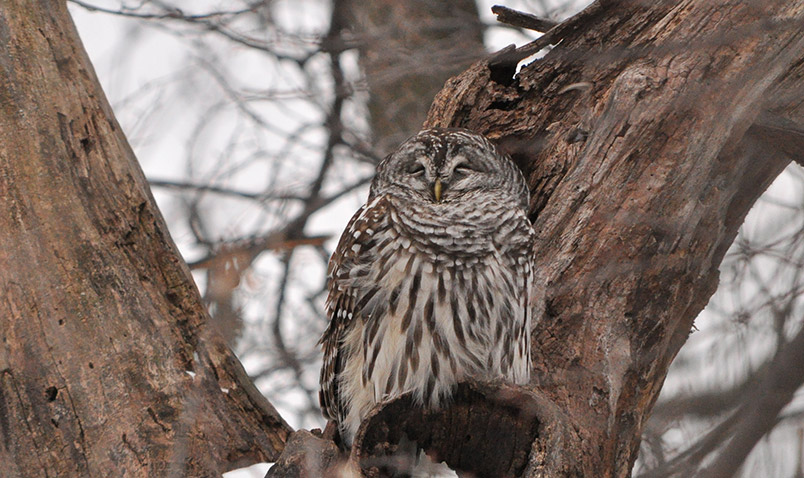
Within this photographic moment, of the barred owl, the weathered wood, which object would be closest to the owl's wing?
the barred owl

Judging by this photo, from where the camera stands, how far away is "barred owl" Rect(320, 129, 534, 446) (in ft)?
13.4

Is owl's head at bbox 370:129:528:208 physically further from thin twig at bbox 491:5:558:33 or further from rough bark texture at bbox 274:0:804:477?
thin twig at bbox 491:5:558:33

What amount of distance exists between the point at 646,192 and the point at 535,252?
59 cm

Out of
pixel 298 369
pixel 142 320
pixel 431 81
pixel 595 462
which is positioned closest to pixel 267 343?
pixel 298 369

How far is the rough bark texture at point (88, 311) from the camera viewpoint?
3523 mm

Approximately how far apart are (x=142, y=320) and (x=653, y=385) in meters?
2.27

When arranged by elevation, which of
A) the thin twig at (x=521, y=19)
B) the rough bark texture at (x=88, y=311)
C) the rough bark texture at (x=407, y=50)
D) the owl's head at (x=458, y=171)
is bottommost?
the rough bark texture at (x=88, y=311)

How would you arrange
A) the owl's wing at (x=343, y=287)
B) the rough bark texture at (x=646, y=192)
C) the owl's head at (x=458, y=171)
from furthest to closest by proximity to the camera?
1. the owl's head at (x=458, y=171)
2. the owl's wing at (x=343, y=287)
3. the rough bark texture at (x=646, y=192)

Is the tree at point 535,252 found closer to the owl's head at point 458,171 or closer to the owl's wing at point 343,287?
the owl's head at point 458,171

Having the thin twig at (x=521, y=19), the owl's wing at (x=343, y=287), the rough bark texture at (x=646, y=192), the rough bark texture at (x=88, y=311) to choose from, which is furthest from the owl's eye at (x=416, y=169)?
the rough bark texture at (x=88, y=311)

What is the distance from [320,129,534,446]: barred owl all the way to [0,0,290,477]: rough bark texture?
1.64 ft

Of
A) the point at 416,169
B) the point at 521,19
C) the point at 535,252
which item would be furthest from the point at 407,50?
the point at 535,252

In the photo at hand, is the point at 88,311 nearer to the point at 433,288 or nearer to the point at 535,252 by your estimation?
the point at 433,288

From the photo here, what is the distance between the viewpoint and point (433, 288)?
4117 mm
